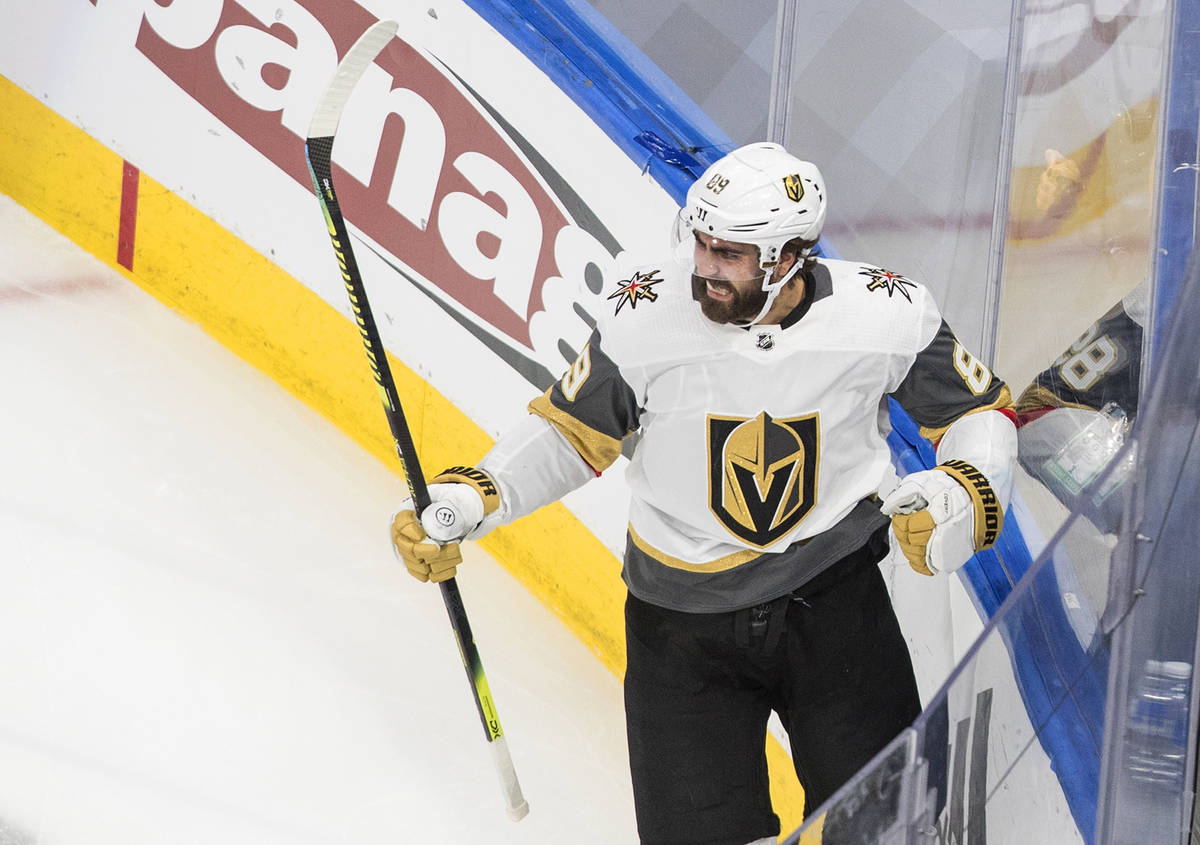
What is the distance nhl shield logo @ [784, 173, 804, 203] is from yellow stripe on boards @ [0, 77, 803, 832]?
140 centimetres

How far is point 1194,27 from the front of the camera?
189cm

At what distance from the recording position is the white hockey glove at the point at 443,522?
2.16 meters

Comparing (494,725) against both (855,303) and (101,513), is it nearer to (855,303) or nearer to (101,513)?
(855,303)

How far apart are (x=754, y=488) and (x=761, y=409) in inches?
4.7

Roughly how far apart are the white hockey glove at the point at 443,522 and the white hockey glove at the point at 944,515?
59 centimetres

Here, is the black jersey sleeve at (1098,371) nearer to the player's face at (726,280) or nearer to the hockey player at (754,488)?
the hockey player at (754,488)

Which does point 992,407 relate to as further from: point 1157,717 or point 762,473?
point 1157,717

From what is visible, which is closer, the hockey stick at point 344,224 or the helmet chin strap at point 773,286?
the helmet chin strap at point 773,286

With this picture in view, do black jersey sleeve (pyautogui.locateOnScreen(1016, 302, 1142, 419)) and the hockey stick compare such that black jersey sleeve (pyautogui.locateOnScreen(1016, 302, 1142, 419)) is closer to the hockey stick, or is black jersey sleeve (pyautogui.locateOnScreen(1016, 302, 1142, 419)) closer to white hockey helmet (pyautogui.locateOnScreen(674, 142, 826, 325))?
white hockey helmet (pyautogui.locateOnScreen(674, 142, 826, 325))

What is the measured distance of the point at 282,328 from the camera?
4082 mm

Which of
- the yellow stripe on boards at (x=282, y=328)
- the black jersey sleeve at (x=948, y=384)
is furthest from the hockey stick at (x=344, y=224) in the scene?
the yellow stripe on boards at (x=282, y=328)

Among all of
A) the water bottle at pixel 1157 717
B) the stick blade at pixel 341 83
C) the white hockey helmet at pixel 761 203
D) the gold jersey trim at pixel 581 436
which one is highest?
the stick blade at pixel 341 83

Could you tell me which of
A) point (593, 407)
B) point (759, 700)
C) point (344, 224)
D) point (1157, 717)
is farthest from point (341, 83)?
point (1157, 717)

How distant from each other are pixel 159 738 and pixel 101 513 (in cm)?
79
